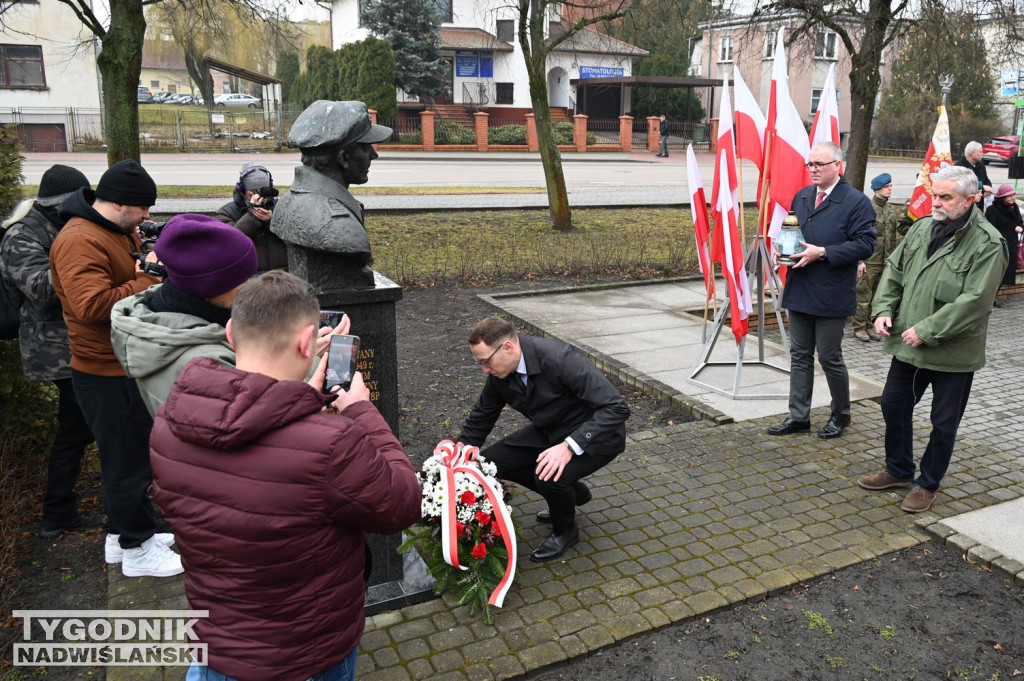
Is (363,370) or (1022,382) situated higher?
(363,370)

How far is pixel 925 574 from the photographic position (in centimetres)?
416

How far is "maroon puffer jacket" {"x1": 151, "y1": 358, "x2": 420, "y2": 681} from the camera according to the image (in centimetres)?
190

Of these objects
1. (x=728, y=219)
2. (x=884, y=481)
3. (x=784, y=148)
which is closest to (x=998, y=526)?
(x=884, y=481)

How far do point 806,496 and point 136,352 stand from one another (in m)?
3.93

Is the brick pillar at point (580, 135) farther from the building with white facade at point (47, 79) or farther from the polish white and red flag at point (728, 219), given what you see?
the polish white and red flag at point (728, 219)

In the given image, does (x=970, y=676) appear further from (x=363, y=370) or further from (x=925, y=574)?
(x=363, y=370)

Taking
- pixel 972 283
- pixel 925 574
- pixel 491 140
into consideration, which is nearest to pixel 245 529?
pixel 925 574

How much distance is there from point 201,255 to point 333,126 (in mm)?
1208

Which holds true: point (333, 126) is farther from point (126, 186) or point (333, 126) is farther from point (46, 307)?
point (46, 307)

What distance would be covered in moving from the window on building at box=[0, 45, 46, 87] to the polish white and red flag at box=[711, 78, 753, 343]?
3717cm

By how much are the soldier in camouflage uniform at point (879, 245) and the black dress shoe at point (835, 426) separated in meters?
3.19

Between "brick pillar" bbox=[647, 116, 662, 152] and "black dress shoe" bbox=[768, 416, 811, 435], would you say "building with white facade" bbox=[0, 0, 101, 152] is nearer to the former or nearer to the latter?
"brick pillar" bbox=[647, 116, 662, 152]

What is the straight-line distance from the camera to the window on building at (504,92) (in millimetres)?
47375

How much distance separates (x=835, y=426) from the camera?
590 centimetres
